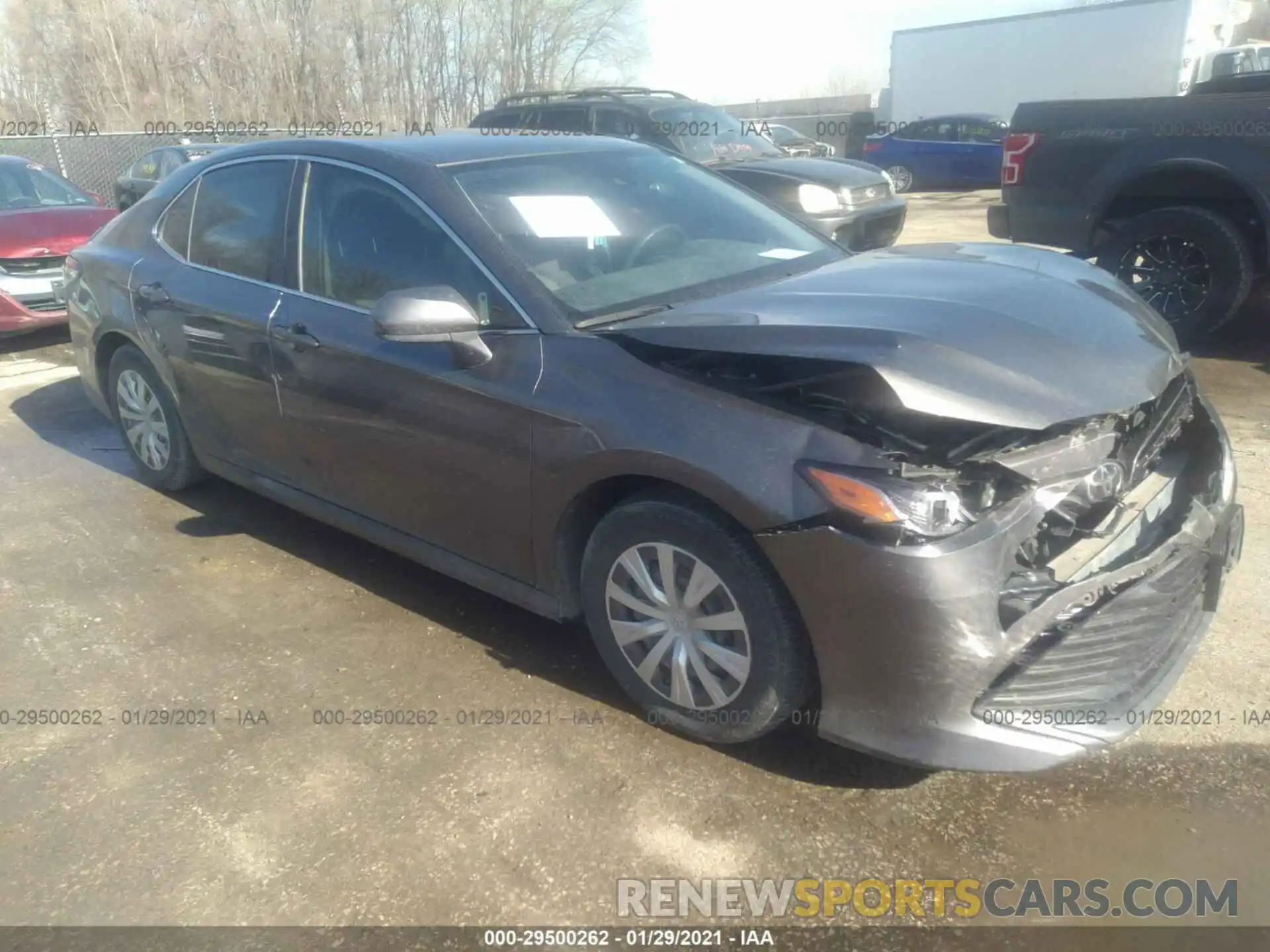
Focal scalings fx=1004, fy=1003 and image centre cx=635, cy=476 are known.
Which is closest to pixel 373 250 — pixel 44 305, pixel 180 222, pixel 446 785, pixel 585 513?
pixel 585 513

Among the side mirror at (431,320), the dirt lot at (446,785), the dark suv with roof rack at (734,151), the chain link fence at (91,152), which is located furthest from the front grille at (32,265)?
the chain link fence at (91,152)

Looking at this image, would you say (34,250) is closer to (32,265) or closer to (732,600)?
(32,265)

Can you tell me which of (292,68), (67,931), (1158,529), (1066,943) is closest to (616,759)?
(1066,943)

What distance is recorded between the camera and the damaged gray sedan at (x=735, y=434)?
2391 mm

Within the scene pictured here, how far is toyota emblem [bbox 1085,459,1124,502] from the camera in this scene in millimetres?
2623

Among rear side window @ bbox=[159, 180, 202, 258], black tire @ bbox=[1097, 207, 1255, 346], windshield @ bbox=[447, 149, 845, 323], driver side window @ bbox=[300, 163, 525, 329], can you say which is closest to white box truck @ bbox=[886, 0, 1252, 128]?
black tire @ bbox=[1097, 207, 1255, 346]

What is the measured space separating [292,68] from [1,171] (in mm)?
17921

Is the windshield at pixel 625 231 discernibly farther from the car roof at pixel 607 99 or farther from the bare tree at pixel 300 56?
the bare tree at pixel 300 56

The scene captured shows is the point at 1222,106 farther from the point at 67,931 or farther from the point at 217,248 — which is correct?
the point at 67,931

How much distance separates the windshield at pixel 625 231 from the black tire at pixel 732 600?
68cm

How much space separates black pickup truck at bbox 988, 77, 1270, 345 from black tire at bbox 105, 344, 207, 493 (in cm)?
547

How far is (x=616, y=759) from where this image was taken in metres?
2.91

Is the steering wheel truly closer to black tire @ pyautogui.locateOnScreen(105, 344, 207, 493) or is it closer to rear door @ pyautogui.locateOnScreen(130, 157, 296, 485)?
rear door @ pyautogui.locateOnScreen(130, 157, 296, 485)

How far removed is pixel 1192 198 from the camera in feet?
20.7
